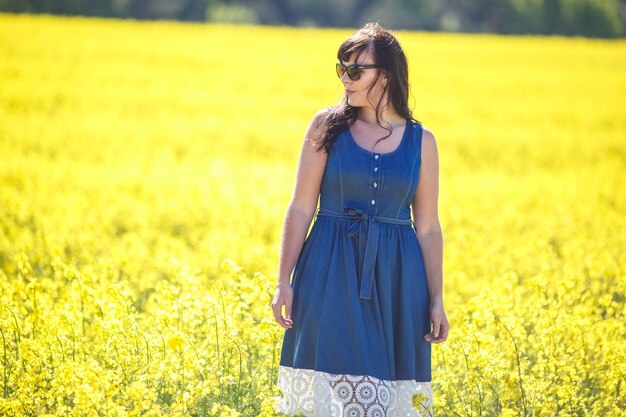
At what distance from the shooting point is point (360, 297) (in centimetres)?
360

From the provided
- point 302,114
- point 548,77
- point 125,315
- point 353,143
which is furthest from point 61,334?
point 548,77

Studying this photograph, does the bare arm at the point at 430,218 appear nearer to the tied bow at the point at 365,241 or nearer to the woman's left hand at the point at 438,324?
the woman's left hand at the point at 438,324

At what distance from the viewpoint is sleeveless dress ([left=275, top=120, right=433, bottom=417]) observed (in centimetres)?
357

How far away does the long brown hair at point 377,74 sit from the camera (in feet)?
11.9

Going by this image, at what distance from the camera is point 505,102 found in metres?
24.0

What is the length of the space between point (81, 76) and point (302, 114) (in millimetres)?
5950

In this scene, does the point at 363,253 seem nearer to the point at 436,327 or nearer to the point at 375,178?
the point at 375,178

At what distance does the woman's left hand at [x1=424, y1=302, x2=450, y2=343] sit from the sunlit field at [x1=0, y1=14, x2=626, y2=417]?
311 millimetres

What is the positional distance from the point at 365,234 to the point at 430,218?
0.30 meters

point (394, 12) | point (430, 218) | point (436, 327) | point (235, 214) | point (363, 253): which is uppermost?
point (394, 12)

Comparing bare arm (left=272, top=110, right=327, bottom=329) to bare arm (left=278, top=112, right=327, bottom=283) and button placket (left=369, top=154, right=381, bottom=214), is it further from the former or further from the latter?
button placket (left=369, top=154, right=381, bottom=214)

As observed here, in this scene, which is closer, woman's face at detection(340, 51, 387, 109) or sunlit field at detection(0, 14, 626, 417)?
woman's face at detection(340, 51, 387, 109)

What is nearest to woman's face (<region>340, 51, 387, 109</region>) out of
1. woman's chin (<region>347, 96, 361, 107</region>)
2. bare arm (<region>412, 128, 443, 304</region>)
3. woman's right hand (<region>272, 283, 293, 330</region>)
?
woman's chin (<region>347, 96, 361, 107</region>)

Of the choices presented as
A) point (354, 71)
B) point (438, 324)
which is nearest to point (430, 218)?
point (438, 324)
